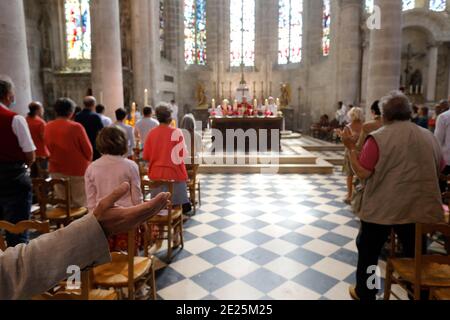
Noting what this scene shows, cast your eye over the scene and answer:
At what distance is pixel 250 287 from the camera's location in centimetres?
340

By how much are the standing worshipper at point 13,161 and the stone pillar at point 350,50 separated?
44.9 ft

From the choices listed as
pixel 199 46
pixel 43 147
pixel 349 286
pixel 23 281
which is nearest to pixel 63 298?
pixel 23 281

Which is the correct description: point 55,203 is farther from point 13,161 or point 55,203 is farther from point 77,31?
point 77,31

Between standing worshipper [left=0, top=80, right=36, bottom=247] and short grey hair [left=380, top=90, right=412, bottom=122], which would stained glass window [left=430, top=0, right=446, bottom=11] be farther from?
standing worshipper [left=0, top=80, right=36, bottom=247]

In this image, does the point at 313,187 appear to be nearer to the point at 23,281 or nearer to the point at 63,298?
the point at 63,298

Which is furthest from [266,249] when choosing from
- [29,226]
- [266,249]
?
[29,226]

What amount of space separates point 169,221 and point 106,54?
6.71 m

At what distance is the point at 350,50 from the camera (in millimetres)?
14328

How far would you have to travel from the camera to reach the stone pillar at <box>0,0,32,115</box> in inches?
195

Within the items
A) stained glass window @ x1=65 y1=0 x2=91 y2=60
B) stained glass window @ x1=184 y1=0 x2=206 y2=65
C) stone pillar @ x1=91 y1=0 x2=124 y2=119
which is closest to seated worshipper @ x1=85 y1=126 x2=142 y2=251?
stone pillar @ x1=91 y1=0 x2=124 y2=119

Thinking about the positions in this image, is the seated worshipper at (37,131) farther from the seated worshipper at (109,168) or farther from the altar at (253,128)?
the altar at (253,128)

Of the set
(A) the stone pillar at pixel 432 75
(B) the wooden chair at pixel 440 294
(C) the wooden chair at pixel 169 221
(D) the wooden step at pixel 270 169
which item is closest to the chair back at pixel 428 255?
(B) the wooden chair at pixel 440 294

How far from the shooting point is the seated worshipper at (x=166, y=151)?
4434 millimetres

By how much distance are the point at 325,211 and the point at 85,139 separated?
412 centimetres
